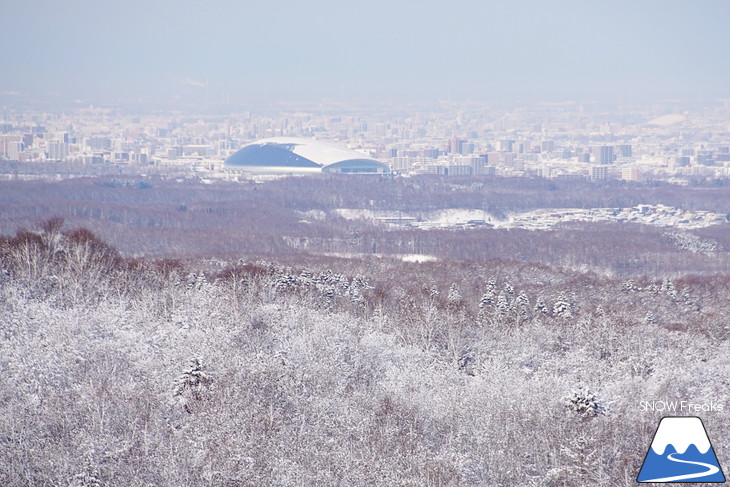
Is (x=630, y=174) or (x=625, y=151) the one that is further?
(x=625, y=151)

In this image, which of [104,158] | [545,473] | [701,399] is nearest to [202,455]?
[545,473]

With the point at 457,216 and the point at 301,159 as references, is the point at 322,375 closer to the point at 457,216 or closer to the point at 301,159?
the point at 457,216

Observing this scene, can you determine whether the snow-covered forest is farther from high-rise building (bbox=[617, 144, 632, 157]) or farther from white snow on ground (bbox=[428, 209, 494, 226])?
high-rise building (bbox=[617, 144, 632, 157])

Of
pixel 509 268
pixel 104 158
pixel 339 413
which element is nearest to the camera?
pixel 339 413

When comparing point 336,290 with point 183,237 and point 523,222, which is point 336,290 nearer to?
point 183,237

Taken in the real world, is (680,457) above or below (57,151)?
below

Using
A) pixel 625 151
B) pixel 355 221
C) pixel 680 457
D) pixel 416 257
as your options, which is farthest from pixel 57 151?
pixel 680 457
